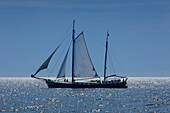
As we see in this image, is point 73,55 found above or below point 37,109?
above

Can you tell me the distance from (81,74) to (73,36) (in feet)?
38.0

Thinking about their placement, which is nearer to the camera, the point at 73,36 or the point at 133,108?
the point at 133,108

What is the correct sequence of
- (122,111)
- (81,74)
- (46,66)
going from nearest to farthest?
(122,111) < (46,66) < (81,74)

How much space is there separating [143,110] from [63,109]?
11.7 metres

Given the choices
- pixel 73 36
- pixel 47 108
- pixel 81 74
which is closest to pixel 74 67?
pixel 81 74

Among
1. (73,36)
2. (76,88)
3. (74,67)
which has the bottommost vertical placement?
(76,88)

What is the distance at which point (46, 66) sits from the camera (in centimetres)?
8756

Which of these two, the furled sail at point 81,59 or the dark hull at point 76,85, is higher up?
the furled sail at point 81,59

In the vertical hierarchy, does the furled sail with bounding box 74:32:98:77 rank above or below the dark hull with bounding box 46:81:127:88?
above

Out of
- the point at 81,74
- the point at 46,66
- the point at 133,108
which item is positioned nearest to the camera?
the point at 133,108

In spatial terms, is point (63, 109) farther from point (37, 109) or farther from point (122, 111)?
point (122, 111)

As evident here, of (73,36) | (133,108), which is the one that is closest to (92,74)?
(73,36)

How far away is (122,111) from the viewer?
158 ft

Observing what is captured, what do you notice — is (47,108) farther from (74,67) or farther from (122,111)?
(74,67)
